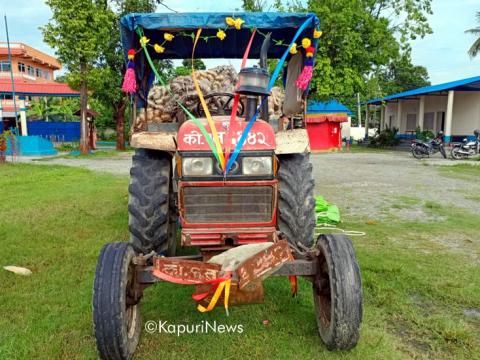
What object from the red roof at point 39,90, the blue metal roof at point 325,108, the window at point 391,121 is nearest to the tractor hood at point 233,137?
the red roof at point 39,90

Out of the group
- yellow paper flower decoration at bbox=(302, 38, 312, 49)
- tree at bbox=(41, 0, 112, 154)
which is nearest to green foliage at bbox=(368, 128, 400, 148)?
tree at bbox=(41, 0, 112, 154)

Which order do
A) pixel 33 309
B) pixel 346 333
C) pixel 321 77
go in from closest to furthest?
1. pixel 346 333
2. pixel 33 309
3. pixel 321 77

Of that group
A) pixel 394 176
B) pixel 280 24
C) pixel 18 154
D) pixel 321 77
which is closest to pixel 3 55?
pixel 18 154

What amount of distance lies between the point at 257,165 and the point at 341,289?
1032 mm

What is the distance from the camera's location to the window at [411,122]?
104 feet

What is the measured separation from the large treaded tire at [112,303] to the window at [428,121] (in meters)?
30.2

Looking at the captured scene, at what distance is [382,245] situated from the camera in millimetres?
5543

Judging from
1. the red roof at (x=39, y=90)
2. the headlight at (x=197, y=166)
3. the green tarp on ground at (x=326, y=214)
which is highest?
the red roof at (x=39, y=90)

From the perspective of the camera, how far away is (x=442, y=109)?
92.5 feet

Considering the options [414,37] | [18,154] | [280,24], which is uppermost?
[414,37]

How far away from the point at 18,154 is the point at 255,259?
21.2 m

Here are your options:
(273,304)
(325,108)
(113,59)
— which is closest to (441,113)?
(325,108)

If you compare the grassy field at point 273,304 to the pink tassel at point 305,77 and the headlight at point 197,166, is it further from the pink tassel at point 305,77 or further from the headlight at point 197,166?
the pink tassel at point 305,77

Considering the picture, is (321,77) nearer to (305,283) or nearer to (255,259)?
(305,283)
